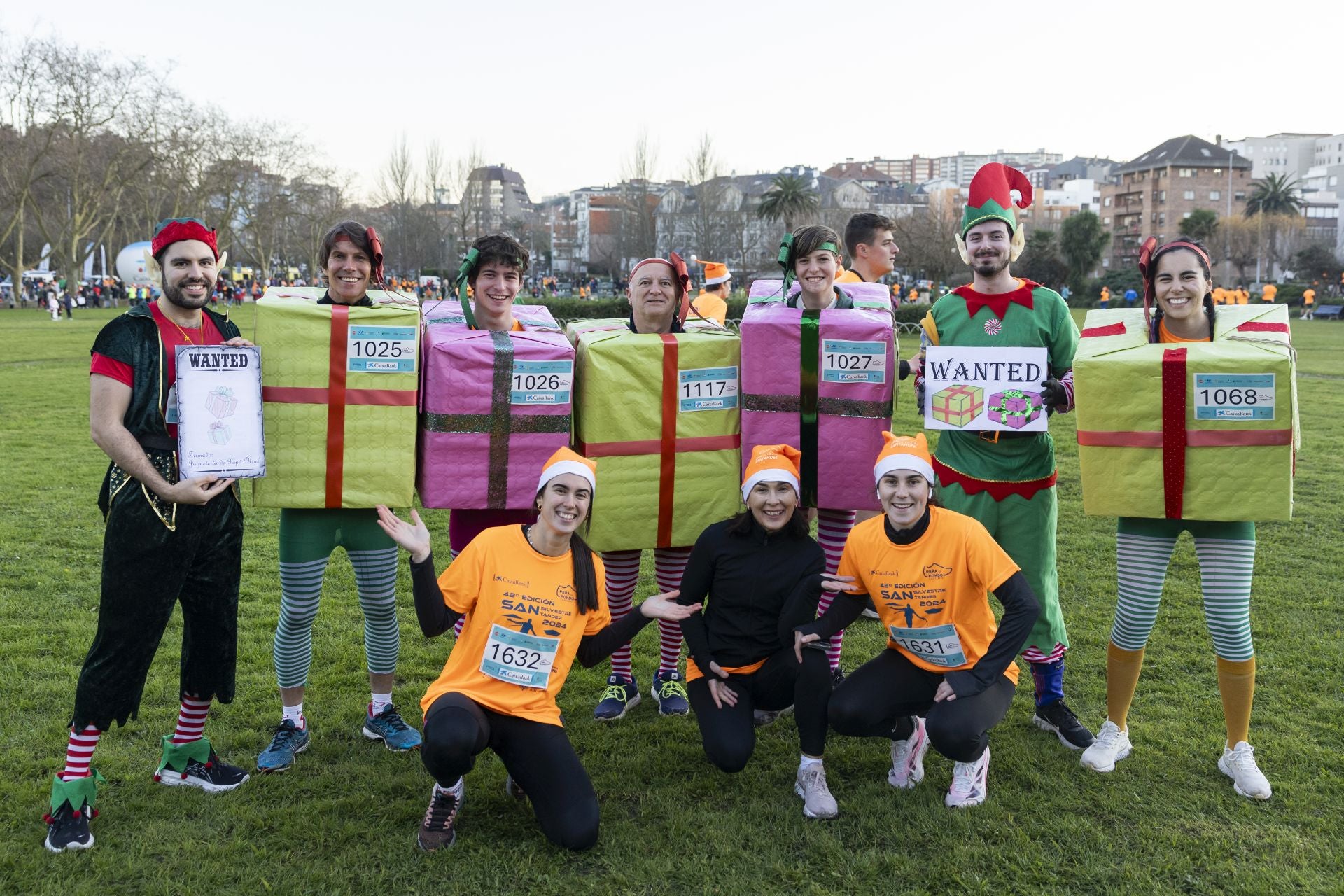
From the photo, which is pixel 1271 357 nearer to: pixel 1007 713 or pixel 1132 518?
pixel 1132 518

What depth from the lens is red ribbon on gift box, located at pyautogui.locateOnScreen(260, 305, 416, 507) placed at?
380 centimetres

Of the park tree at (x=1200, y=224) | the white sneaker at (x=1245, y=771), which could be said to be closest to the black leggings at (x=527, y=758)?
the white sneaker at (x=1245, y=771)

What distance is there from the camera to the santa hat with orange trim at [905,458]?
379 centimetres

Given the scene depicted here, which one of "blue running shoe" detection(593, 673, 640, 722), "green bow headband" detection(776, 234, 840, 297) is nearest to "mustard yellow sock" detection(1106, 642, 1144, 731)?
"green bow headband" detection(776, 234, 840, 297)

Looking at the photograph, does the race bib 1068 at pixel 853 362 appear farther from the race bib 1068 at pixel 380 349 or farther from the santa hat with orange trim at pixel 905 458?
the race bib 1068 at pixel 380 349

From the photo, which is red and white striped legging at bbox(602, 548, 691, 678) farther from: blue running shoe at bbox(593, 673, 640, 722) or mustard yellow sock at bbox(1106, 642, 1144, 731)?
mustard yellow sock at bbox(1106, 642, 1144, 731)

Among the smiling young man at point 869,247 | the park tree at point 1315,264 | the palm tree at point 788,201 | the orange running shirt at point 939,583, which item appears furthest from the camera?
the park tree at point 1315,264

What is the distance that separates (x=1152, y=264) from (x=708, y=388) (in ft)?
6.22

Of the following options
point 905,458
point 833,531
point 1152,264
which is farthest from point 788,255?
point 1152,264

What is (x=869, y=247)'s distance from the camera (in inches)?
248

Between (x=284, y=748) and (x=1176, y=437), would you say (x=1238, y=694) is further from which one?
(x=284, y=748)

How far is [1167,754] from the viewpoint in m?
4.25

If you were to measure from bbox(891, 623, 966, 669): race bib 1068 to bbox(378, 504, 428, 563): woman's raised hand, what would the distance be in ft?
6.22

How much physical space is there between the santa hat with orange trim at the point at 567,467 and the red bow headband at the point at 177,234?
143 centimetres
